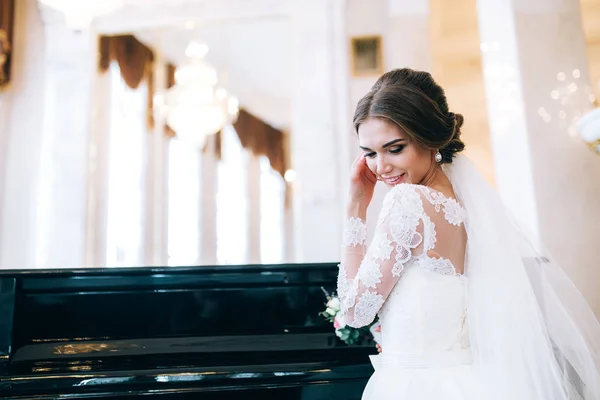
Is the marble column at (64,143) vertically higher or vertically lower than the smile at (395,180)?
higher

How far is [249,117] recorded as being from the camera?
4656 millimetres

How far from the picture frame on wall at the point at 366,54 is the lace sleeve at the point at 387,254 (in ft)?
6.47

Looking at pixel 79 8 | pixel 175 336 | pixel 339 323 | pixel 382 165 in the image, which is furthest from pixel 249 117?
pixel 382 165

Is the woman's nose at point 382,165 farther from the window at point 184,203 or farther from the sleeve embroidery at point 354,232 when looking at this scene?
the window at point 184,203

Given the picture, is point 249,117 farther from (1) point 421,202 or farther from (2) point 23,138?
(1) point 421,202

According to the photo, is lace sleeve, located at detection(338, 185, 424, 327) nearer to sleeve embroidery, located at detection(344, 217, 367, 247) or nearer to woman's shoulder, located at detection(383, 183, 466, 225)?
woman's shoulder, located at detection(383, 183, 466, 225)

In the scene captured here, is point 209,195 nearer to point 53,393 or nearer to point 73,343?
point 73,343

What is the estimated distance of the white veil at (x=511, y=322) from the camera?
1301 mm

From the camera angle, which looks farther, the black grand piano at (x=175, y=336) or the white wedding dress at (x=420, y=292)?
the black grand piano at (x=175, y=336)

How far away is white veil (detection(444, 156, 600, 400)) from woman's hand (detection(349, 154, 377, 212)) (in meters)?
0.27

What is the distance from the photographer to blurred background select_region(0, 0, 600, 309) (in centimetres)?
224

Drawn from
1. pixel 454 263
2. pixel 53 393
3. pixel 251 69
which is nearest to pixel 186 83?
pixel 251 69

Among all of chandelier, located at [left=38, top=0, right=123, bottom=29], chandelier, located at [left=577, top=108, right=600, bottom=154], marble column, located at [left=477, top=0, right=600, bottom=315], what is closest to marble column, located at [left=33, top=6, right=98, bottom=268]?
chandelier, located at [left=38, top=0, right=123, bottom=29]

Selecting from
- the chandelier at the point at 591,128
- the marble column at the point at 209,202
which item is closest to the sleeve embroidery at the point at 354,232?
the chandelier at the point at 591,128
